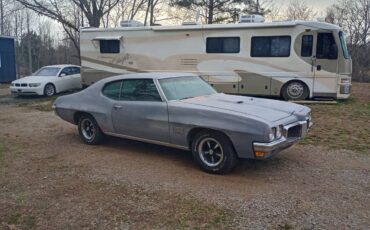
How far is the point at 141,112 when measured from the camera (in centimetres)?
534

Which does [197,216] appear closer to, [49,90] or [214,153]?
[214,153]

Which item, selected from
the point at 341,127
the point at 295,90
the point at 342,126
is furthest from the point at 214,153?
the point at 295,90

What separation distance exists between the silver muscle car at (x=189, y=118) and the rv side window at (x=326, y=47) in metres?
6.56

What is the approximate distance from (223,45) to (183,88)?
284 inches

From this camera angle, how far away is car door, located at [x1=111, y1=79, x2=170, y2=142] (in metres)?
5.14

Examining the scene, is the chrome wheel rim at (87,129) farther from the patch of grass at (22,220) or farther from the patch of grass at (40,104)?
the patch of grass at (40,104)

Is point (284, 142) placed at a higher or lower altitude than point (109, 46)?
lower

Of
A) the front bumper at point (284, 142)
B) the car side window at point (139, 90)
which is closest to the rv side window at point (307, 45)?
the front bumper at point (284, 142)

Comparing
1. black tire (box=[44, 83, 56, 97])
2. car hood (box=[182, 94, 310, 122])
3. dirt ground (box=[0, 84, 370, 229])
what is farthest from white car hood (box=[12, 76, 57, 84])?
car hood (box=[182, 94, 310, 122])

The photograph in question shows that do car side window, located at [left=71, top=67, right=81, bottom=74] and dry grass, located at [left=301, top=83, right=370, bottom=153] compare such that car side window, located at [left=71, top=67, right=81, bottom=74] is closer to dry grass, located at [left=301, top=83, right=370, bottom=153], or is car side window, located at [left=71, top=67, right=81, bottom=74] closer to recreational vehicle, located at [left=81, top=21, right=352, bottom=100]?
recreational vehicle, located at [left=81, top=21, right=352, bottom=100]

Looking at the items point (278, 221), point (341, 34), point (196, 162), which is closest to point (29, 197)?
point (196, 162)

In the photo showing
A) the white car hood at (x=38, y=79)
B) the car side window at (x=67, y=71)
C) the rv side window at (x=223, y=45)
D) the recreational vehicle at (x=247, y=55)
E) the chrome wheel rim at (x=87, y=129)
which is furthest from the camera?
the car side window at (x=67, y=71)

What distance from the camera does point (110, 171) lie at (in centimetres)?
482

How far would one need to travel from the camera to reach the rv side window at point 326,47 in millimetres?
10852
